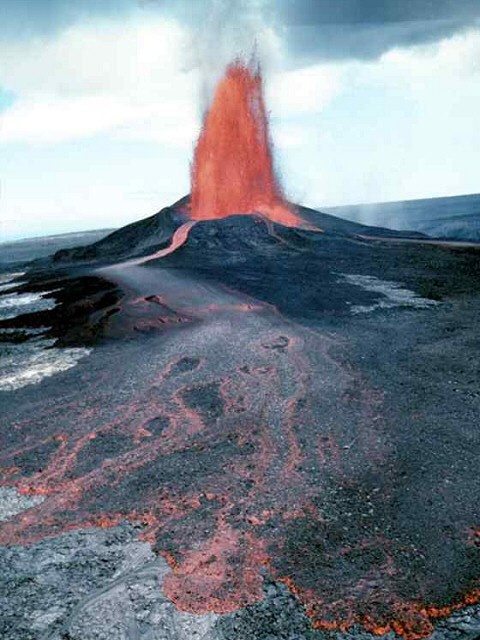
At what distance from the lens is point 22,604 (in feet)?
17.1

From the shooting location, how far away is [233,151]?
4275cm

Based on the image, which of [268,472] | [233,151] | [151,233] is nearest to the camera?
[268,472]

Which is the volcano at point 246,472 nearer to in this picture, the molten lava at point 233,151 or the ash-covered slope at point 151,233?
the ash-covered slope at point 151,233

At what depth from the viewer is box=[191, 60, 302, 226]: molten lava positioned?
1670 inches

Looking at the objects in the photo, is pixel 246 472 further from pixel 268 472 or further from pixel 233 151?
pixel 233 151

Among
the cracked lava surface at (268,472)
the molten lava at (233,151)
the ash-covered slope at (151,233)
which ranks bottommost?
the cracked lava surface at (268,472)

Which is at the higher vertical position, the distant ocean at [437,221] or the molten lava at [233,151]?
the molten lava at [233,151]

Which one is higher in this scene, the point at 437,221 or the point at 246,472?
the point at 437,221

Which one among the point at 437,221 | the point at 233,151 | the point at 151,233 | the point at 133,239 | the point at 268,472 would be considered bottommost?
the point at 268,472

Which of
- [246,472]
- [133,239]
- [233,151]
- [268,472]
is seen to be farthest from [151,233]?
[268,472]

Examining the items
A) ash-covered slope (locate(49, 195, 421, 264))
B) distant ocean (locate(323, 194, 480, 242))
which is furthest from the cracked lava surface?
distant ocean (locate(323, 194, 480, 242))

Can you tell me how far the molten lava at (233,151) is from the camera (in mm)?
42406

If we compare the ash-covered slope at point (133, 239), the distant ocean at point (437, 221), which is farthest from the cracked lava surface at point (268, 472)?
the distant ocean at point (437, 221)

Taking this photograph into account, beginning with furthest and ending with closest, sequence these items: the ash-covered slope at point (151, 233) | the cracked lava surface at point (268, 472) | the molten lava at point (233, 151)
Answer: the molten lava at point (233, 151) → the ash-covered slope at point (151, 233) → the cracked lava surface at point (268, 472)
